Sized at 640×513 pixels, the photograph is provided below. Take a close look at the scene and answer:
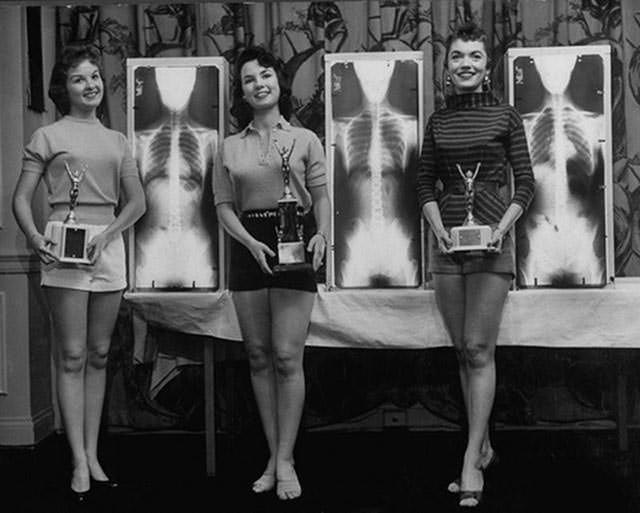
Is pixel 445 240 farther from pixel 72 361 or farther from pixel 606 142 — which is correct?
pixel 72 361

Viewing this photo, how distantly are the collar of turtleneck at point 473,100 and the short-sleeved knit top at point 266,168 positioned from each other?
0.37 metres

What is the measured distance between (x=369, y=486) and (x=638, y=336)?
0.83m

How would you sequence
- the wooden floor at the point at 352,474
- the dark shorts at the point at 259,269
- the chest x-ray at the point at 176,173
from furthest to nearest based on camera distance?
the chest x-ray at the point at 176,173, the dark shorts at the point at 259,269, the wooden floor at the point at 352,474

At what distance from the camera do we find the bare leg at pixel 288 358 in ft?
9.49

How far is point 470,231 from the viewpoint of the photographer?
110 inches

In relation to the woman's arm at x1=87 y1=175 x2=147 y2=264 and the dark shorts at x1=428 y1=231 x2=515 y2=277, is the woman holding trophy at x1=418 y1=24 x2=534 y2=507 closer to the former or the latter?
the dark shorts at x1=428 y1=231 x2=515 y2=277

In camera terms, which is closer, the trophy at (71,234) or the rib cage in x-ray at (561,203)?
the trophy at (71,234)

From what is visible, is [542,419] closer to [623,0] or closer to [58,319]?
[623,0]

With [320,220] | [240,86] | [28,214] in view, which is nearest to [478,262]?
[320,220]

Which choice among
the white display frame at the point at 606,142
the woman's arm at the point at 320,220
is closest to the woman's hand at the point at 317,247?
the woman's arm at the point at 320,220

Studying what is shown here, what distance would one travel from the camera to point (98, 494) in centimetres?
282

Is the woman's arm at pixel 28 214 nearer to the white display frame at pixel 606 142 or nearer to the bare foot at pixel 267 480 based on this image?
the bare foot at pixel 267 480

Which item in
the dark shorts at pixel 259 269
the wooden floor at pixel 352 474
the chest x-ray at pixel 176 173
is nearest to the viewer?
the wooden floor at pixel 352 474

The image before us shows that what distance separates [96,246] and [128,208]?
0.15 m
